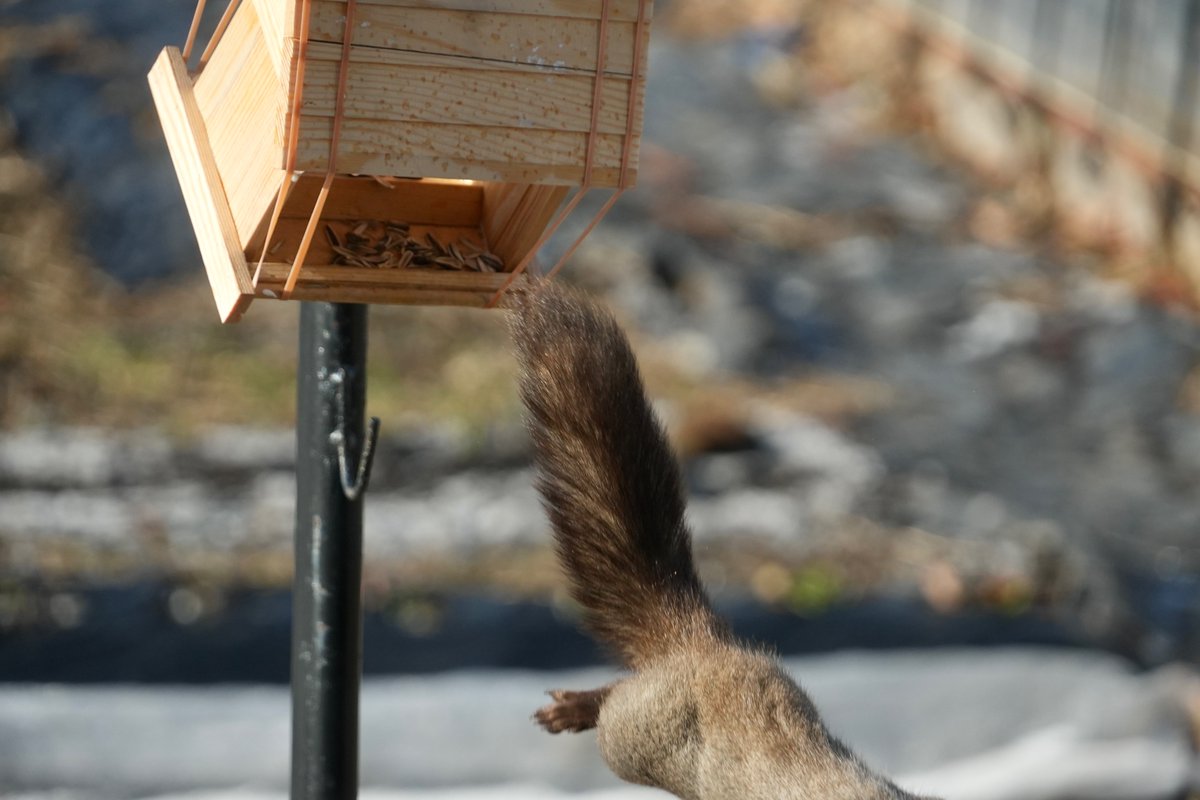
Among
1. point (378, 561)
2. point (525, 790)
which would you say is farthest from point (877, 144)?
point (525, 790)

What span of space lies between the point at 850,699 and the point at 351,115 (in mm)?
2967

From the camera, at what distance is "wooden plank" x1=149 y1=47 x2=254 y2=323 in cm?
184

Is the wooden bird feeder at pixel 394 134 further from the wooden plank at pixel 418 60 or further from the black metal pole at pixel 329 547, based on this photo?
the black metal pole at pixel 329 547

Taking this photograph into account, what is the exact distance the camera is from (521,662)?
4188 millimetres

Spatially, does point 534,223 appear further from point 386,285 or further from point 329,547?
point 329,547

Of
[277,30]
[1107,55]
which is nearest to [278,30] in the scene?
[277,30]

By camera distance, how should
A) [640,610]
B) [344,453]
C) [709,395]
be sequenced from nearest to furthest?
[344,453]
[640,610]
[709,395]

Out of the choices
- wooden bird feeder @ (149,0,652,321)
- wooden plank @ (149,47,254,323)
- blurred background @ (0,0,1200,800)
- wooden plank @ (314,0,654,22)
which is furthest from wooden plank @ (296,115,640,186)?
blurred background @ (0,0,1200,800)

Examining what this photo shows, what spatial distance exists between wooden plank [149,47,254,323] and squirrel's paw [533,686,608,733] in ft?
2.37

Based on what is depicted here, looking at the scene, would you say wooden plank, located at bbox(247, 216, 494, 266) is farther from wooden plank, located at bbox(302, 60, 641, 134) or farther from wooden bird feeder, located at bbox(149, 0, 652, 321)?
wooden plank, located at bbox(302, 60, 641, 134)

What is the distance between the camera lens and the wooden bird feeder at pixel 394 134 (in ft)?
5.47

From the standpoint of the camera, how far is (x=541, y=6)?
174cm

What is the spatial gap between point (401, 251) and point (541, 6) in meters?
0.41

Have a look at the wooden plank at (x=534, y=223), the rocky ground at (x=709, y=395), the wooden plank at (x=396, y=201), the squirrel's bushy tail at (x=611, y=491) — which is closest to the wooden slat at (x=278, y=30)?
the wooden plank at (x=396, y=201)
